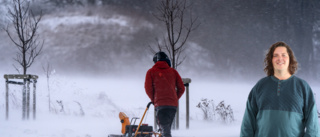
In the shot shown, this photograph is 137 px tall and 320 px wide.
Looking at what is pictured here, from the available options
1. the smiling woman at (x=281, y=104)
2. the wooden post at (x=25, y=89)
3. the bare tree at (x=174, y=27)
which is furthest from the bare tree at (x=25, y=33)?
the smiling woman at (x=281, y=104)

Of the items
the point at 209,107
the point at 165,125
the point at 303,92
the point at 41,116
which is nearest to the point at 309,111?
the point at 303,92

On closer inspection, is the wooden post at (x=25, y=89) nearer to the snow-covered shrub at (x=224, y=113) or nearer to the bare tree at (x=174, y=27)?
the bare tree at (x=174, y=27)

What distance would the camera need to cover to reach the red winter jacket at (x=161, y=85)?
376cm

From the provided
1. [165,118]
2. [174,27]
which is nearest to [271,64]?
[165,118]

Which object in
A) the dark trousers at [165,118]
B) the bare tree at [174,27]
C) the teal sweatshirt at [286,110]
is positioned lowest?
the dark trousers at [165,118]

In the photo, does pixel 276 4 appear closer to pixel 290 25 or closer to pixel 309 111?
pixel 290 25

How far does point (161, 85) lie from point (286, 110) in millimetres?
2044

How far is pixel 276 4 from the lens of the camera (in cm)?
816

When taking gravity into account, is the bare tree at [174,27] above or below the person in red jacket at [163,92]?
above

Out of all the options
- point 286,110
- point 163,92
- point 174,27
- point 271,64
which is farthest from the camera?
point 174,27

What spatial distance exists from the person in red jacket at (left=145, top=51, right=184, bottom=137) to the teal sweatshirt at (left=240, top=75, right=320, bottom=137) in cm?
182

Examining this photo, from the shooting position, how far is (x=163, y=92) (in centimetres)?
377

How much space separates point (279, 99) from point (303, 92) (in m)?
0.15

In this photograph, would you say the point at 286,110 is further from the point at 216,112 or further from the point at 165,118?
the point at 216,112
